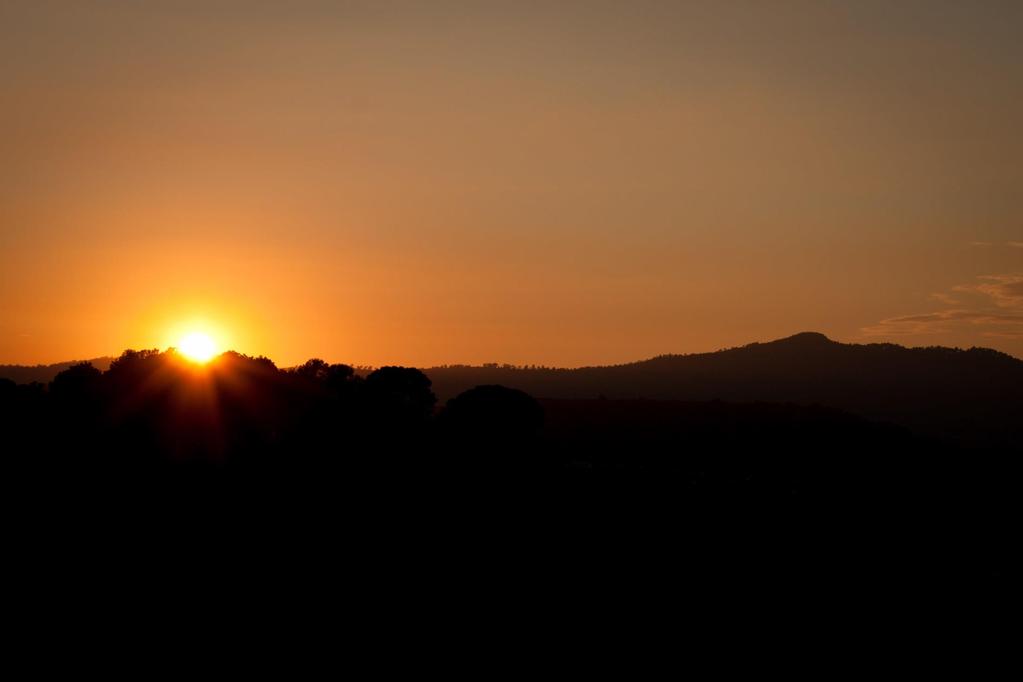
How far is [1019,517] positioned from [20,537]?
6438cm

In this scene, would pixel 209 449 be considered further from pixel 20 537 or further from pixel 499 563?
pixel 499 563

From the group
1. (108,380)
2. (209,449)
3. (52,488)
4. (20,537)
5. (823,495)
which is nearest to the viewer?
(20,537)

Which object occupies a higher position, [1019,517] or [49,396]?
[49,396]

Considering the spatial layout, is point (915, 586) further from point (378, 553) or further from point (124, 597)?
point (124, 597)

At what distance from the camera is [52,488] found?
74.0 metres

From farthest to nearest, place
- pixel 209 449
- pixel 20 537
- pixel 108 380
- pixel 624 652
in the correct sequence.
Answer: pixel 108 380
pixel 209 449
pixel 20 537
pixel 624 652

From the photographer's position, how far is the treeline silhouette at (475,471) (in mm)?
65688

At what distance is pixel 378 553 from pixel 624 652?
17.7 metres

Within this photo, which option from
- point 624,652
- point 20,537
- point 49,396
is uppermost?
point 49,396

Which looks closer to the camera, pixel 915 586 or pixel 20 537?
pixel 915 586

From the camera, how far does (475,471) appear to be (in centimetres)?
8019

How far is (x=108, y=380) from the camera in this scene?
108125 mm

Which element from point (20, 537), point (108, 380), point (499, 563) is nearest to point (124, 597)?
point (20, 537)

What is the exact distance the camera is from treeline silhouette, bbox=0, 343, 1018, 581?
6569cm
